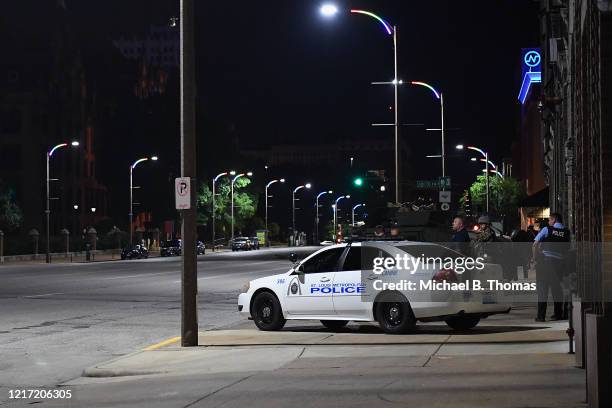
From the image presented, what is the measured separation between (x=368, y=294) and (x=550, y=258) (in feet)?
11.7

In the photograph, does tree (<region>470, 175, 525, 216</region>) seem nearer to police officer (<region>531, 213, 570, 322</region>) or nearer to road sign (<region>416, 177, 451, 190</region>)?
road sign (<region>416, 177, 451, 190</region>)

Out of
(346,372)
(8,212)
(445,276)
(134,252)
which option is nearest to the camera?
(346,372)

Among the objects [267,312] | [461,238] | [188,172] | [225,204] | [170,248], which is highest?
[225,204]

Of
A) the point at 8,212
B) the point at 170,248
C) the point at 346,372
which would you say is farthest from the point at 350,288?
the point at 170,248

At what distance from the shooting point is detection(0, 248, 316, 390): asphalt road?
1399cm

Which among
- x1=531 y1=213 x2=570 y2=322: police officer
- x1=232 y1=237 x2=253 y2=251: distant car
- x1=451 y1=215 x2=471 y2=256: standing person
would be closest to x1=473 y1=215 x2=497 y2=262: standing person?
x1=451 y1=215 x2=471 y2=256: standing person

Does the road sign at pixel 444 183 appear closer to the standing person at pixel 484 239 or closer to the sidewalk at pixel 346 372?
the standing person at pixel 484 239

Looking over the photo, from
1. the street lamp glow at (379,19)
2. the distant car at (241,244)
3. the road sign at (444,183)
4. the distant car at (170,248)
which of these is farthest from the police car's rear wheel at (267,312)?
the distant car at (241,244)

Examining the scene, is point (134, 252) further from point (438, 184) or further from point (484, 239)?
point (484, 239)

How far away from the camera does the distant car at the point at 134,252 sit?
257ft

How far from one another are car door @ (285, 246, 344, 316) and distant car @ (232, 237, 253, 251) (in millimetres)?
87162

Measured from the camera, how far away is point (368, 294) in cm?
1650

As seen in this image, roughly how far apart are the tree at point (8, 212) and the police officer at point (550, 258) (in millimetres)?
68485

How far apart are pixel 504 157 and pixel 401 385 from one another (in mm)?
158101
